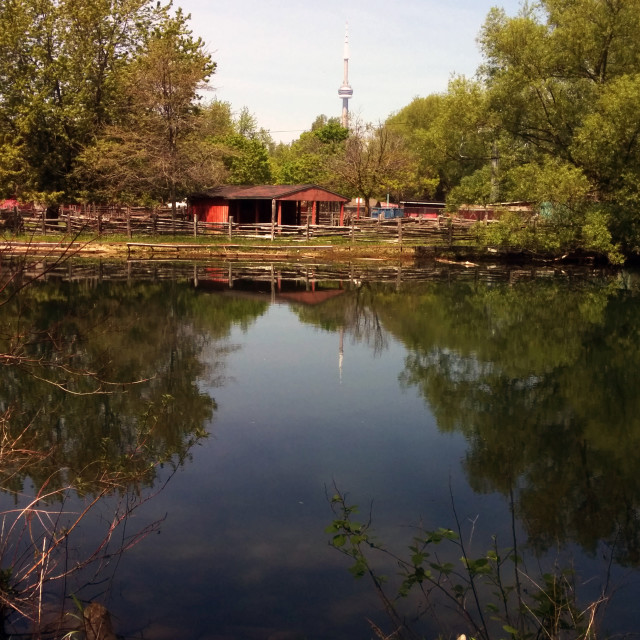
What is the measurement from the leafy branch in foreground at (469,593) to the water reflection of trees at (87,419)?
2.09 meters

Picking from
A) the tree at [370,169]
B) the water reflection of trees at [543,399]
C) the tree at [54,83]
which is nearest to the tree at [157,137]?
the tree at [54,83]

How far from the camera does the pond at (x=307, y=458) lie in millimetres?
6418

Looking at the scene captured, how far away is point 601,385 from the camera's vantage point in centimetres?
1370

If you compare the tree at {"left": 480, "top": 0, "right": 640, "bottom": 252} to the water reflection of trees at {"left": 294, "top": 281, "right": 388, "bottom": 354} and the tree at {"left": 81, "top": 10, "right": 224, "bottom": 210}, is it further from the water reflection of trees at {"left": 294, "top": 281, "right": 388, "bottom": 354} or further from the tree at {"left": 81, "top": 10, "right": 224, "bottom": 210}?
the tree at {"left": 81, "top": 10, "right": 224, "bottom": 210}

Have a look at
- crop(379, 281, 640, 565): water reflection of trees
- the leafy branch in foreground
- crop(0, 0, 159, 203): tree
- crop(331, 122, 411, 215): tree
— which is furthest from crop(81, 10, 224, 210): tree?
the leafy branch in foreground

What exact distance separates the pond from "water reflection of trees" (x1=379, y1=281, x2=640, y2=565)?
0.05 m

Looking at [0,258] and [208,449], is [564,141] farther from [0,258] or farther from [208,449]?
[0,258]

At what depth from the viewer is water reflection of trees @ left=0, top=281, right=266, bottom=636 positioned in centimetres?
614

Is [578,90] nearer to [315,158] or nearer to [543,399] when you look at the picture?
[543,399]

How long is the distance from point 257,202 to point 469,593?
140 ft

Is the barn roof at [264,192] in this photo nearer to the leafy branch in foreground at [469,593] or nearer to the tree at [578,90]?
the tree at [578,90]

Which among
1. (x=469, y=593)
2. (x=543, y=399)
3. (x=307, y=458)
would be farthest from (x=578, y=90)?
(x=469, y=593)

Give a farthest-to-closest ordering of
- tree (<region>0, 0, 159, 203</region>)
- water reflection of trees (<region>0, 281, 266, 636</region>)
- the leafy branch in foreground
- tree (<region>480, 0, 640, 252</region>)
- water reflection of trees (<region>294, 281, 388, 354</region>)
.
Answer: tree (<region>0, 0, 159, 203</region>), tree (<region>480, 0, 640, 252</region>), water reflection of trees (<region>294, 281, 388, 354</region>), water reflection of trees (<region>0, 281, 266, 636</region>), the leafy branch in foreground

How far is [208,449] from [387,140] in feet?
170
